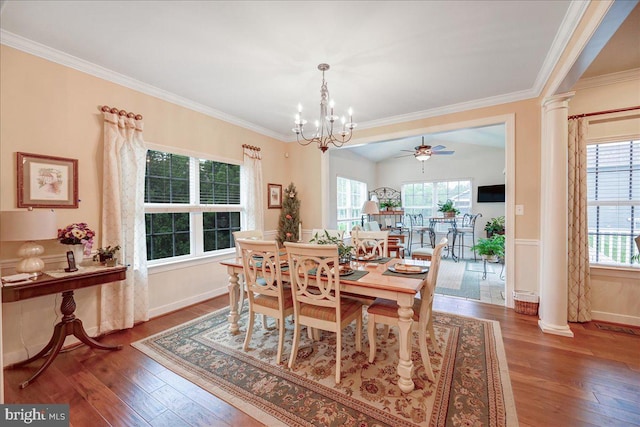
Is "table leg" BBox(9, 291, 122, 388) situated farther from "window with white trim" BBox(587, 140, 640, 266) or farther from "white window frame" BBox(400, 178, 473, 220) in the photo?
"white window frame" BBox(400, 178, 473, 220)

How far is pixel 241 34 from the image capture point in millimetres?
2240

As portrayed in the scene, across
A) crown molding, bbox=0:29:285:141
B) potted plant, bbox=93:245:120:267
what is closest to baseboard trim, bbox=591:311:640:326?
potted plant, bbox=93:245:120:267

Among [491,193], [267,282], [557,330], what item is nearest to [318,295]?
[267,282]

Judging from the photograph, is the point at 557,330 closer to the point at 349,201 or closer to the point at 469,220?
the point at 469,220

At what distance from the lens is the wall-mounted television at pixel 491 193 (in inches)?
265

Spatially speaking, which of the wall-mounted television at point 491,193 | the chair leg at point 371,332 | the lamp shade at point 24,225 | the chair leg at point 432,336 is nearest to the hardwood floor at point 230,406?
the chair leg at point 432,336

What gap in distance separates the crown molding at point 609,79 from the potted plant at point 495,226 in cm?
387

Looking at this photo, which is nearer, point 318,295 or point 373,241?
point 318,295

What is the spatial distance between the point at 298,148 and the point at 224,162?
5.22 ft

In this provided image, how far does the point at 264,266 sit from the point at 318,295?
1.77 feet

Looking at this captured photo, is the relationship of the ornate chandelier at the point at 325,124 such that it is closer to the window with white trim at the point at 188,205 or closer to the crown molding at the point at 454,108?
the crown molding at the point at 454,108

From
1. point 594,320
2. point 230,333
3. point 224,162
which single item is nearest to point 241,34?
point 224,162

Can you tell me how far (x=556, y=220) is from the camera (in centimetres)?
279

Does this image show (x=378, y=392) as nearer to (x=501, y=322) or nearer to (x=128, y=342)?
(x=501, y=322)
